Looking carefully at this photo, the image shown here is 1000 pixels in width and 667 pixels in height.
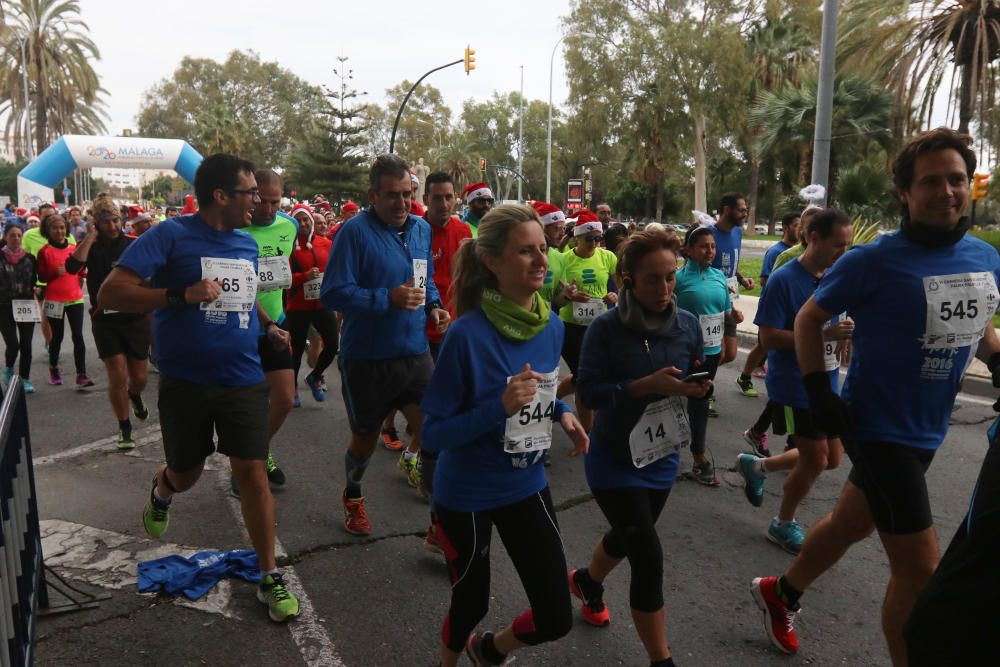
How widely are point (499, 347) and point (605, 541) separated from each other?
1.06 metres

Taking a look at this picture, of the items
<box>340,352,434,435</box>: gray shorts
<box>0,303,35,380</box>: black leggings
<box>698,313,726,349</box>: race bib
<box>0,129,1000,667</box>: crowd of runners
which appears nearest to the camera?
<box>0,129,1000,667</box>: crowd of runners

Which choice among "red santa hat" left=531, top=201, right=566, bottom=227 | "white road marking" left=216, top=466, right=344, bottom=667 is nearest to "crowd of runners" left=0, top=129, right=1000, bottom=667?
"white road marking" left=216, top=466, right=344, bottom=667

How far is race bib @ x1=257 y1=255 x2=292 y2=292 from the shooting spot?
205 inches

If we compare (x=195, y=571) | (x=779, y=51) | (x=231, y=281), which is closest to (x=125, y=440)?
(x=195, y=571)

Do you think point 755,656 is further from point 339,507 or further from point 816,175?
point 816,175

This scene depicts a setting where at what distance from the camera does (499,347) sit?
253 cm

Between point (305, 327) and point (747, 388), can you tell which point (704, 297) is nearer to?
point (747, 388)

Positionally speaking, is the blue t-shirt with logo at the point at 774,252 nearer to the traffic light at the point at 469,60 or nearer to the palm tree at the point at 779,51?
the traffic light at the point at 469,60

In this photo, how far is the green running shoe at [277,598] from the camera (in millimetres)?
3328

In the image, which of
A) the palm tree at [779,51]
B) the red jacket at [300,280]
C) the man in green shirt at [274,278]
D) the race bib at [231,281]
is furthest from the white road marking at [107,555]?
the palm tree at [779,51]

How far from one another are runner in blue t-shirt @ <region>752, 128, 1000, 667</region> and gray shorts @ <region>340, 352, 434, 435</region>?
2.10 meters

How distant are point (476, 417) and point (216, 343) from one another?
1553 millimetres

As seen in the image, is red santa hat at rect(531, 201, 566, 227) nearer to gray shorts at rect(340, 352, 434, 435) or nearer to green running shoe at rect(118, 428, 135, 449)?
gray shorts at rect(340, 352, 434, 435)

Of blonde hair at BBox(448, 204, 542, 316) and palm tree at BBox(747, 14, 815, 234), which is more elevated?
palm tree at BBox(747, 14, 815, 234)
